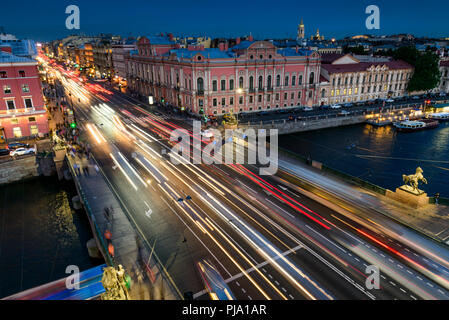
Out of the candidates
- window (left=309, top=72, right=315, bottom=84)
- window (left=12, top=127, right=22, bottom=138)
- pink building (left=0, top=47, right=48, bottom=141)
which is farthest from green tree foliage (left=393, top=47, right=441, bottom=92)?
window (left=12, top=127, right=22, bottom=138)

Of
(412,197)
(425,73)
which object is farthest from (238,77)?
(425,73)

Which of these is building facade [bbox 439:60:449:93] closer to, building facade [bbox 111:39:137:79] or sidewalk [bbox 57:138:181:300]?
building facade [bbox 111:39:137:79]

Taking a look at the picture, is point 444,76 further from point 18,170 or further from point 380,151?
point 18,170

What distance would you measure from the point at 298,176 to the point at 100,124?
4201 cm

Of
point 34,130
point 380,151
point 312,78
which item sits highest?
point 312,78

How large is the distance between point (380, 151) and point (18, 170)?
2182 inches

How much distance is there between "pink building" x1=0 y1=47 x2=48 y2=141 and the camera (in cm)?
4278

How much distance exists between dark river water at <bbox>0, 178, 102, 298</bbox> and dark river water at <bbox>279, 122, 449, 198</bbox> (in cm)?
3470

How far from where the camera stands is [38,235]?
1102 inches

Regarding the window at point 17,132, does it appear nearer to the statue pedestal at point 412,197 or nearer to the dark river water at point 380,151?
the dark river water at point 380,151

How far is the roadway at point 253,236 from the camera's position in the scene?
18.5 m

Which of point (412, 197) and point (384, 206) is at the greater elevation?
point (412, 197)
